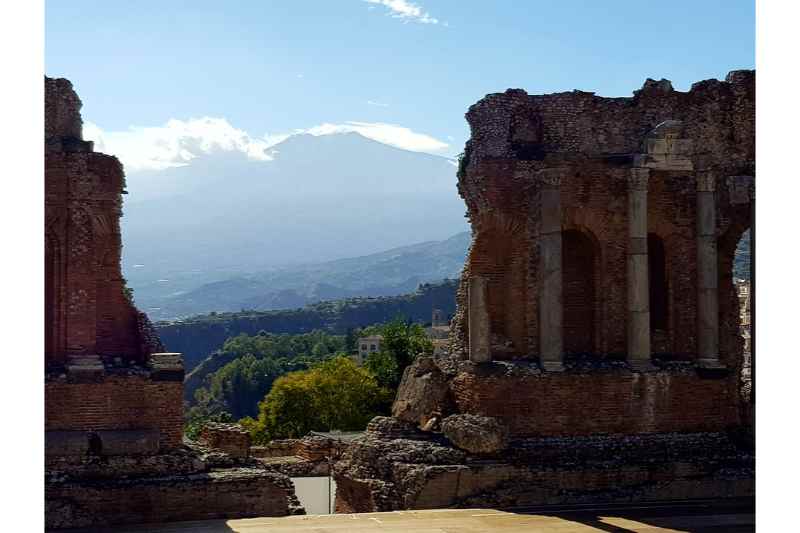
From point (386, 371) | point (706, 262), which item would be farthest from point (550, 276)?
point (386, 371)

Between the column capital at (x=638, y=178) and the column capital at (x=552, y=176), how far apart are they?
1.53 m

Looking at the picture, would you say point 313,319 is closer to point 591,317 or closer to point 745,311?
point 745,311

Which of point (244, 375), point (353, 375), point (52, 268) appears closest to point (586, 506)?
point (52, 268)

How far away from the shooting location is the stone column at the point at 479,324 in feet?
72.8

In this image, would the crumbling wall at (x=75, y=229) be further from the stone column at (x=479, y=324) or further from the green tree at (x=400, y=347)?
the green tree at (x=400, y=347)

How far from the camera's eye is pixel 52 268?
66.9 ft

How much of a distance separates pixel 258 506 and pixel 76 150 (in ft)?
24.8

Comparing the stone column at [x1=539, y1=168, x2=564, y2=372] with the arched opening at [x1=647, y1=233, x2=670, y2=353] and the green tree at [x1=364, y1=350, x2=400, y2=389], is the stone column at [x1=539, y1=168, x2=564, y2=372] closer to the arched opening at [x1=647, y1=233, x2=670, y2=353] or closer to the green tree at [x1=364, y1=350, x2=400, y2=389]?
the arched opening at [x1=647, y1=233, x2=670, y2=353]

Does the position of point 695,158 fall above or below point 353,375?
above

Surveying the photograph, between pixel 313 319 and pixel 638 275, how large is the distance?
14716cm

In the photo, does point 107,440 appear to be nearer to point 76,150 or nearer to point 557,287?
point 76,150

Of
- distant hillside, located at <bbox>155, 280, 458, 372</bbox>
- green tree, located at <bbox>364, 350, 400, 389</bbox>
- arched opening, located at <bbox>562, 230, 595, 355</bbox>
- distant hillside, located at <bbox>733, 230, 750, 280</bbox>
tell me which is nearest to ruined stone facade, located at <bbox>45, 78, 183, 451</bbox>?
arched opening, located at <bbox>562, 230, 595, 355</bbox>

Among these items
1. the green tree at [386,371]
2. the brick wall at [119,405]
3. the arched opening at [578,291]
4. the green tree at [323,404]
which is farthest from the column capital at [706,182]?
the green tree at [386,371]

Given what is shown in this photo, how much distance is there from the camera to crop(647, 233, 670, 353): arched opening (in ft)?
77.7
